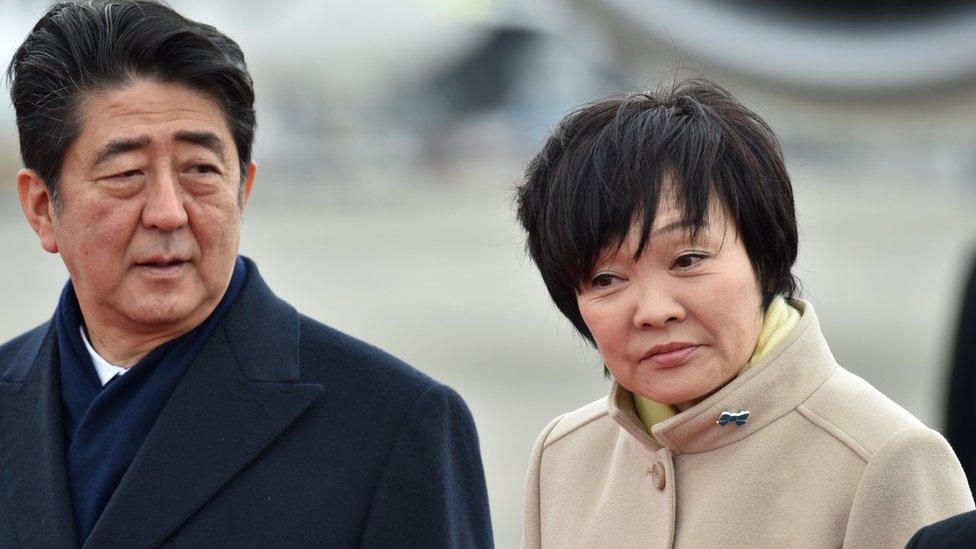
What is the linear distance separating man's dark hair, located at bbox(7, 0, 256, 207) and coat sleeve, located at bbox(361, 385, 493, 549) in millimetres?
482

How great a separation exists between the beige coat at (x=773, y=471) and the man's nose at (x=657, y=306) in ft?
0.38

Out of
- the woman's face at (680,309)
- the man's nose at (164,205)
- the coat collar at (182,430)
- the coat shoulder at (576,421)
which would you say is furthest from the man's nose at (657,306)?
the man's nose at (164,205)

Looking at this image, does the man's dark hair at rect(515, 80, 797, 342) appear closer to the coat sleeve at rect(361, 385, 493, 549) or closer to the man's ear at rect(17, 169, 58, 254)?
the coat sleeve at rect(361, 385, 493, 549)

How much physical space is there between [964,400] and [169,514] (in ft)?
5.29

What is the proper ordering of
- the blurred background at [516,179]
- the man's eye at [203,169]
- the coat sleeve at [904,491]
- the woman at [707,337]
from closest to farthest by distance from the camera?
1. the coat sleeve at [904,491]
2. the woman at [707,337]
3. the man's eye at [203,169]
4. the blurred background at [516,179]

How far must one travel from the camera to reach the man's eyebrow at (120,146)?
215 centimetres

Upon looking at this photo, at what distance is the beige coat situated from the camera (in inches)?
68.4

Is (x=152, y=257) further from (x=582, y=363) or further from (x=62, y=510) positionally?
Answer: (x=582, y=363)

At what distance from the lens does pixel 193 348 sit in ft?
7.32

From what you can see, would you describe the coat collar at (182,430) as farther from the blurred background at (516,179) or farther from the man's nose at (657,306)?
the man's nose at (657,306)

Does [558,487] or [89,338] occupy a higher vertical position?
[89,338]

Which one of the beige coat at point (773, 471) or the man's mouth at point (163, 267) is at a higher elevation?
the man's mouth at point (163, 267)

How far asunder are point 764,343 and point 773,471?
0.57 feet

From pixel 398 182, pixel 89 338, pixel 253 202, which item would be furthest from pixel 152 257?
pixel 398 182
